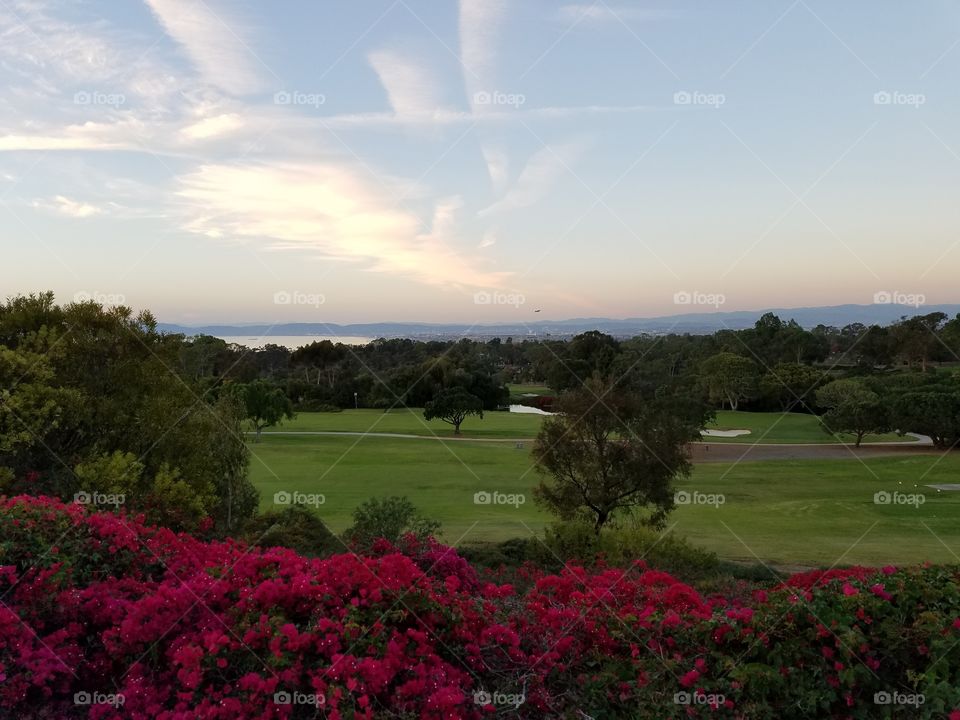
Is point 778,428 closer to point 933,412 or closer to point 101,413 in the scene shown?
point 933,412

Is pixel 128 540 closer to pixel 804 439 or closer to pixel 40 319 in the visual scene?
pixel 40 319

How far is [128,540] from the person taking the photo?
601 centimetres

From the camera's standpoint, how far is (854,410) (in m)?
45.6

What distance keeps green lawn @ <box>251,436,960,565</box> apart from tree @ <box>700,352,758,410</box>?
48.7 feet

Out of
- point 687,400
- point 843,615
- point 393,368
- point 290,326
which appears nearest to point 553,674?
point 843,615

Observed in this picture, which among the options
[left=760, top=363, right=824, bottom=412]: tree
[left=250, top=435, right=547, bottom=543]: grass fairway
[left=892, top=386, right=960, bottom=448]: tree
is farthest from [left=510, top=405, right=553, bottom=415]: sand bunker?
[left=892, top=386, right=960, bottom=448]: tree

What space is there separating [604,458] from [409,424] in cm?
4011

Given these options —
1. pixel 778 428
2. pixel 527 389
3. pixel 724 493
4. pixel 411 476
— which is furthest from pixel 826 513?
pixel 527 389

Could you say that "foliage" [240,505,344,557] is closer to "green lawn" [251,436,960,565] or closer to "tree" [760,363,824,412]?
"green lawn" [251,436,960,565]

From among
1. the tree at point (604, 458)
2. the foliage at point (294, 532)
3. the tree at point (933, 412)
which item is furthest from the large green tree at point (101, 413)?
the tree at point (933, 412)

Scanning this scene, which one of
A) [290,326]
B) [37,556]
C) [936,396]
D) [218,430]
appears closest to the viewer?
[37,556]

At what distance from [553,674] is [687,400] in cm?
4417

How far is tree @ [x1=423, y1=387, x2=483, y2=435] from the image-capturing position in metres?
54.6

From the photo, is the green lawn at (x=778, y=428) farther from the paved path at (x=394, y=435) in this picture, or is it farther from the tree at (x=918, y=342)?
the paved path at (x=394, y=435)
